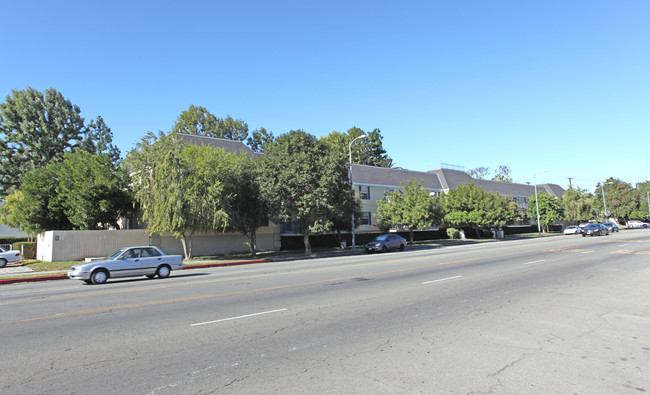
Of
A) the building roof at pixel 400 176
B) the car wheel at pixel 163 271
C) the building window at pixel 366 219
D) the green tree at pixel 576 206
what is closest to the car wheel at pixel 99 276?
the car wheel at pixel 163 271

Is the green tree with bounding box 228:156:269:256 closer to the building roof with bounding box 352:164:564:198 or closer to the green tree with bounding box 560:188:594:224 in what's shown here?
the building roof with bounding box 352:164:564:198

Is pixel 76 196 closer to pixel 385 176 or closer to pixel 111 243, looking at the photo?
pixel 111 243

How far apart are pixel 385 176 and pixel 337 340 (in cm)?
4603

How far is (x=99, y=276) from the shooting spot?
600 inches

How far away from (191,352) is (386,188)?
45.2m

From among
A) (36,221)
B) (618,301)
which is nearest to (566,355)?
(618,301)

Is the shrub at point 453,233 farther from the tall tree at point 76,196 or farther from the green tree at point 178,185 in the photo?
the tall tree at point 76,196

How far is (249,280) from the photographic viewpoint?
14.3 meters

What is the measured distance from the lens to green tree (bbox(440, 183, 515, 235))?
4909 cm

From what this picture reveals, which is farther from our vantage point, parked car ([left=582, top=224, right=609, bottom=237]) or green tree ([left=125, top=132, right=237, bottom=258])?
parked car ([left=582, top=224, right=609, bottom=237])

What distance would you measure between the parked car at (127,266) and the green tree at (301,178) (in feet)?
39.1

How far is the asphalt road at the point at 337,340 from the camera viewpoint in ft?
15.2

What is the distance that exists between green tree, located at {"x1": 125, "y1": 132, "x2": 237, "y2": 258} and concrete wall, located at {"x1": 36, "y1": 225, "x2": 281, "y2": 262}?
8.41ft

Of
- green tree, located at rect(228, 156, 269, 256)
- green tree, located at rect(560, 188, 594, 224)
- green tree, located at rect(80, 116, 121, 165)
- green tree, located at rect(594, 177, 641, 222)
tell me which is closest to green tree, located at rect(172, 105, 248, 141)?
green tree, located at rect(80, 116, 121, 165)
